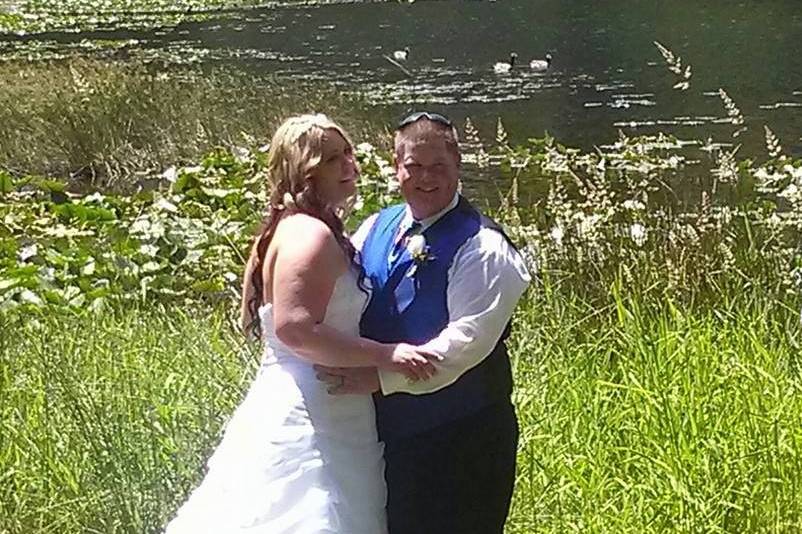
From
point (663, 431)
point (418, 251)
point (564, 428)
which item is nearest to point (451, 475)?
point (418, 251)

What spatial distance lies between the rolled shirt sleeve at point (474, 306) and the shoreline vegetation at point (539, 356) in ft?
3.85

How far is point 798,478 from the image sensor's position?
4184 millimetres

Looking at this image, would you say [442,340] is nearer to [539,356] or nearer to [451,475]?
[451,475]

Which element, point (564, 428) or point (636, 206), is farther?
point (636, 206)

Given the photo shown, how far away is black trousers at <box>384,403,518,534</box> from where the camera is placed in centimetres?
338

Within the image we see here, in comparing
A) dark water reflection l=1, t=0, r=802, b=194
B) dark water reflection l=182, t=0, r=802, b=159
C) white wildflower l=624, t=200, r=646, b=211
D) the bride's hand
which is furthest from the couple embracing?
dark water reflection l=182, t=0, r=802, b=159

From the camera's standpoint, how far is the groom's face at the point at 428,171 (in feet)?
10.8

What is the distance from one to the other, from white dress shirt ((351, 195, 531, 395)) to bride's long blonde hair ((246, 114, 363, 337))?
1.01 ft

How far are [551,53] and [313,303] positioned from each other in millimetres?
23595

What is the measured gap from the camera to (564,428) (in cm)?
476

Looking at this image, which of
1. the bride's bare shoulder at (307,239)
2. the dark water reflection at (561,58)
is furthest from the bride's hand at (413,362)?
the dark water reflection at (561,58)

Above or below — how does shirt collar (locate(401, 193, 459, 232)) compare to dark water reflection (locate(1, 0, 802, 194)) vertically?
above

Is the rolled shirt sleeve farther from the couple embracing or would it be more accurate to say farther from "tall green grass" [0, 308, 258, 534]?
"tall green grass" [0, 308, 258, 534]

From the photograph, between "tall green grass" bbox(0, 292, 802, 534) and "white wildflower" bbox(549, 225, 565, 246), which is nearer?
"tall green grass" bbox(0, 292, 802, 534)
